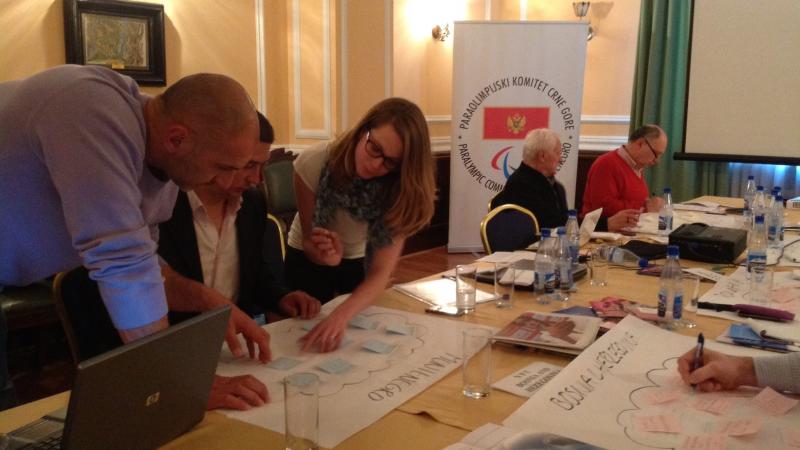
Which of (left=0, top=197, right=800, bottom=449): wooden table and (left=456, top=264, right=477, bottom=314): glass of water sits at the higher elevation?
(left=456, top=264, right=477, bottom=314): glass of water

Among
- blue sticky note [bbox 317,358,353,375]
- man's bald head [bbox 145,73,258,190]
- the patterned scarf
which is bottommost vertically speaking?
blue sticky note [bbox 317,358,353,375]

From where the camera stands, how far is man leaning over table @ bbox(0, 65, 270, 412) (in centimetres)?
109

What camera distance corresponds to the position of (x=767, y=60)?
5.32 meters

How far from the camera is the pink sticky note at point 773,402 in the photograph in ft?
3.97

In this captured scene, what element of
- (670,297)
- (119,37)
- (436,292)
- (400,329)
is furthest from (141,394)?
(119,37)

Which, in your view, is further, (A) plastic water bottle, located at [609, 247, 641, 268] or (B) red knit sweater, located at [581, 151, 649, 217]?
(B) red knit sweater, located at [581, 151, 649, 217]

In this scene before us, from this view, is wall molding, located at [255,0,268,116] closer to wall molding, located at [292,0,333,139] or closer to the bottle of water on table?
wall molding, located at [292,0,333,139]

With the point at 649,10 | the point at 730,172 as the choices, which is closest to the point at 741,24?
the point at 649,10

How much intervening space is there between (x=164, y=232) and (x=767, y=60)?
16.9 ft

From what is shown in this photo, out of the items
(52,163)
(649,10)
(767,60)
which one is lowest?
(52,163)

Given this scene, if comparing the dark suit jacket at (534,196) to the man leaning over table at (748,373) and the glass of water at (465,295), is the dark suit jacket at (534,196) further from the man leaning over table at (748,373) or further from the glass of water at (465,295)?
the man leaning over table at (748,373)

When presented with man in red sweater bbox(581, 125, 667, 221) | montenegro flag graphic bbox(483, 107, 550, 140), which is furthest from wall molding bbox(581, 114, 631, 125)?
man in red sweater bbox(581, 125, 667, 221)

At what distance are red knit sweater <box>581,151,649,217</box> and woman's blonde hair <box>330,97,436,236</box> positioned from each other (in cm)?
241

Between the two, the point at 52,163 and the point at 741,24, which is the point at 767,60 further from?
the point at 52,163
